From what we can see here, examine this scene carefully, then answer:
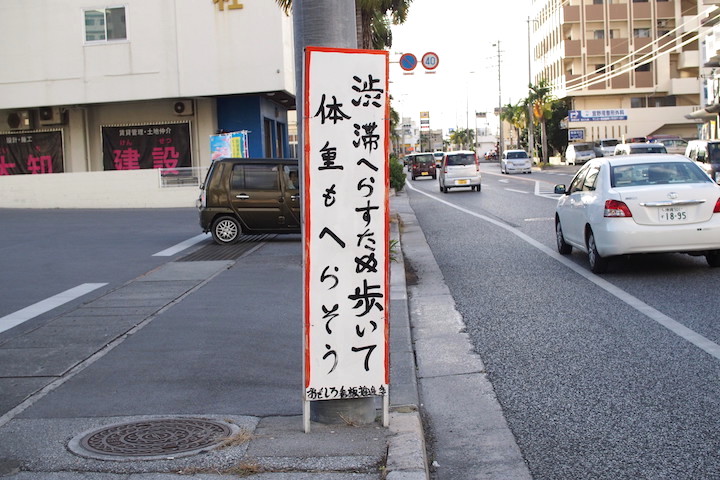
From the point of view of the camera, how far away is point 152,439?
518 centimetres

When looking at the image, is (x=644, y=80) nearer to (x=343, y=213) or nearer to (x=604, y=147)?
(x=604, y=147)

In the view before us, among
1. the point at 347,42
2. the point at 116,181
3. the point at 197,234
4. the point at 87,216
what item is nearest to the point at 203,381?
the point at 347,42

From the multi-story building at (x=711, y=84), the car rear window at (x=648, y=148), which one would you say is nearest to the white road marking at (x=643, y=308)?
the car rear window at (x=648, y=148)

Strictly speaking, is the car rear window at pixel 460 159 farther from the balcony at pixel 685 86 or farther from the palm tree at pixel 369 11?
the balcony at pixel 685 86

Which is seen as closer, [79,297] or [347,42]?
[347,42]

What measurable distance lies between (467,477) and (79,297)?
7421 mm

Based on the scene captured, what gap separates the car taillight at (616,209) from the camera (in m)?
11.1

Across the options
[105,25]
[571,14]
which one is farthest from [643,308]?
[571,14]

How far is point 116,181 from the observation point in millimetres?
29797

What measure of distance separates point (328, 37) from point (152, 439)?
267cm

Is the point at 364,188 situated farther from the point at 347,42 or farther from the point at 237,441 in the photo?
the point at 237,441

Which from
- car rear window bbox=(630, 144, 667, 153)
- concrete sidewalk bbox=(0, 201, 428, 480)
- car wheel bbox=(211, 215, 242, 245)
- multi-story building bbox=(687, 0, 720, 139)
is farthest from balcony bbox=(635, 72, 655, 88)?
concrete sidewalk bbox=(0, 201, 428, 480)

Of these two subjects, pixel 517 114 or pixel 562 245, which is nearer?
pixel 562 245

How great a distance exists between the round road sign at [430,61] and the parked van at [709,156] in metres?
8.59
